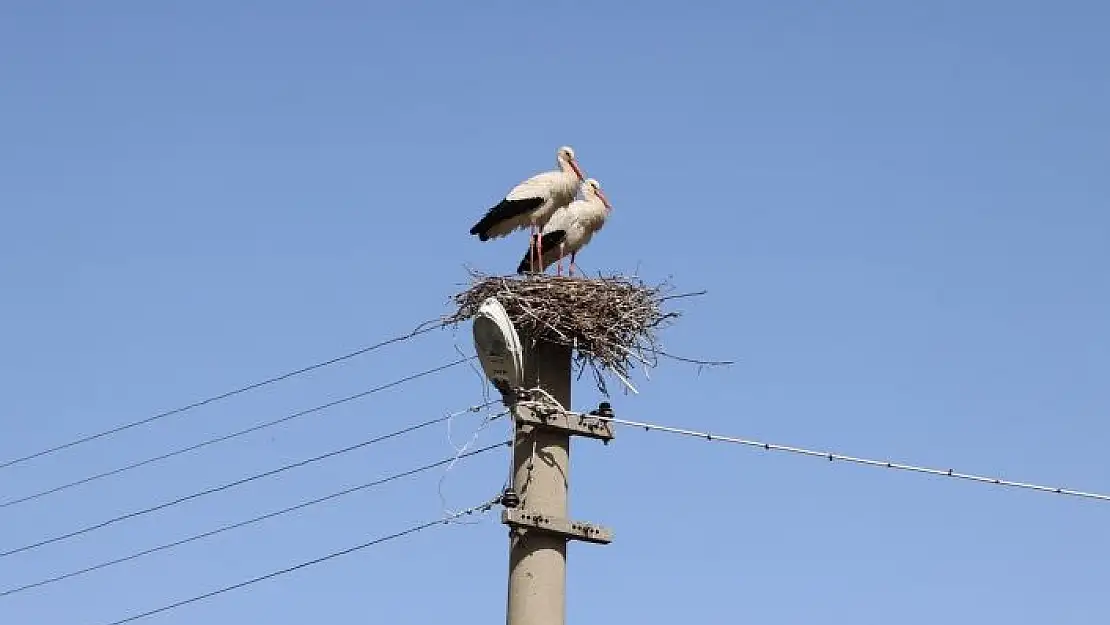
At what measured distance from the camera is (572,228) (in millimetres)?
18672

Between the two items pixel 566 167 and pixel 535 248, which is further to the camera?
pixel 566 167

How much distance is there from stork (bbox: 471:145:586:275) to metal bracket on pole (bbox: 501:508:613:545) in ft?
24.1

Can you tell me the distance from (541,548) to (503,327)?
1552 mm

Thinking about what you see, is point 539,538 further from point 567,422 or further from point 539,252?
point 539,252

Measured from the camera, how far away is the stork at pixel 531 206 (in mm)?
18391

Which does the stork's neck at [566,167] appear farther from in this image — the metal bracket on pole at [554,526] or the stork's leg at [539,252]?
the metal bracket on pole at [554,526]

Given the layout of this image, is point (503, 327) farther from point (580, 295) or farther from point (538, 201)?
point (538, 201)

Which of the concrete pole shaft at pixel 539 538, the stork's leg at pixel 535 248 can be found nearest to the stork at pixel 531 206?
the stork's leg at pixel 535 248

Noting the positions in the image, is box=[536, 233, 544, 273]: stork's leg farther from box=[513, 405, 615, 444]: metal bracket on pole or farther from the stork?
box=[513, 405, 615, 444]: metal bracket on pole

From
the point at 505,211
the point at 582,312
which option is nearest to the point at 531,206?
the point at 505,211

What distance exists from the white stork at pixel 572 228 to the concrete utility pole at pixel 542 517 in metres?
6.69

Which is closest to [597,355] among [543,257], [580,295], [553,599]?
[580,295]

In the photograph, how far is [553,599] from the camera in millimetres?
11117

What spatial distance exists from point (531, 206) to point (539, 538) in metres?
7.72
